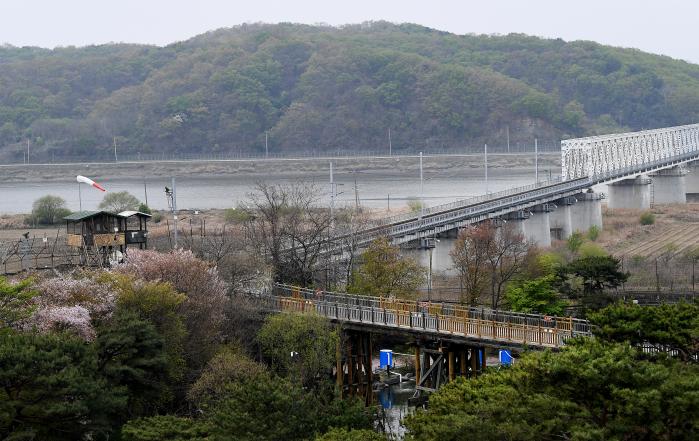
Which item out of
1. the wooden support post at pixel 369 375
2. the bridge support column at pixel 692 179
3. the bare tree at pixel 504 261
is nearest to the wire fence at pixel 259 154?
the bridge support column at pixel 692 179

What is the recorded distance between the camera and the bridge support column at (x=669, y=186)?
104 metres

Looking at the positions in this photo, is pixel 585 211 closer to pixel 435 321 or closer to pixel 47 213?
pixel 47 213

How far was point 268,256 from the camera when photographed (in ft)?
134

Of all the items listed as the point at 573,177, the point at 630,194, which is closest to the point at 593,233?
the point at 573,177

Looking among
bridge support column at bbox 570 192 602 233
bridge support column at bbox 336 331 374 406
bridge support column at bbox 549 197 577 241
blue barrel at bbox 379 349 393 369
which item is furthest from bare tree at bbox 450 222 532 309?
bridge support column at bbox 570 192 602 233

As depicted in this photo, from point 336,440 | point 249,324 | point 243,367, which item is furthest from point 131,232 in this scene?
point 336,440

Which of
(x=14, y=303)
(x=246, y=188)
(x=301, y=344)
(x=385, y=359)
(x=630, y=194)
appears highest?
(x=14, y=303)

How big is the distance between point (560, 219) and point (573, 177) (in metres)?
13.2

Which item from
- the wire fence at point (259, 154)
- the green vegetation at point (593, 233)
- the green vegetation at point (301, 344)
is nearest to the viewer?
the green vegetation at point (301, 344)

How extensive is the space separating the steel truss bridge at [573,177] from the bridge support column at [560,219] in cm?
65

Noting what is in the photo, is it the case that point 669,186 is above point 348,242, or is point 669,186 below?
below

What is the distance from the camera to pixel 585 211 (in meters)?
81.8

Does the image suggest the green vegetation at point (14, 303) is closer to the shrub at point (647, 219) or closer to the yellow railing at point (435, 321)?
the yellow railing at point (435, 321)

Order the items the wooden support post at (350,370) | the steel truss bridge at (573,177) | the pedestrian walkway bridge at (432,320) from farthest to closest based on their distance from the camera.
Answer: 1. the steel truss bridge at (573,177)
2. the wooden support post at (350,370)
3. the pedestrian walkway bridge at (432,320)
